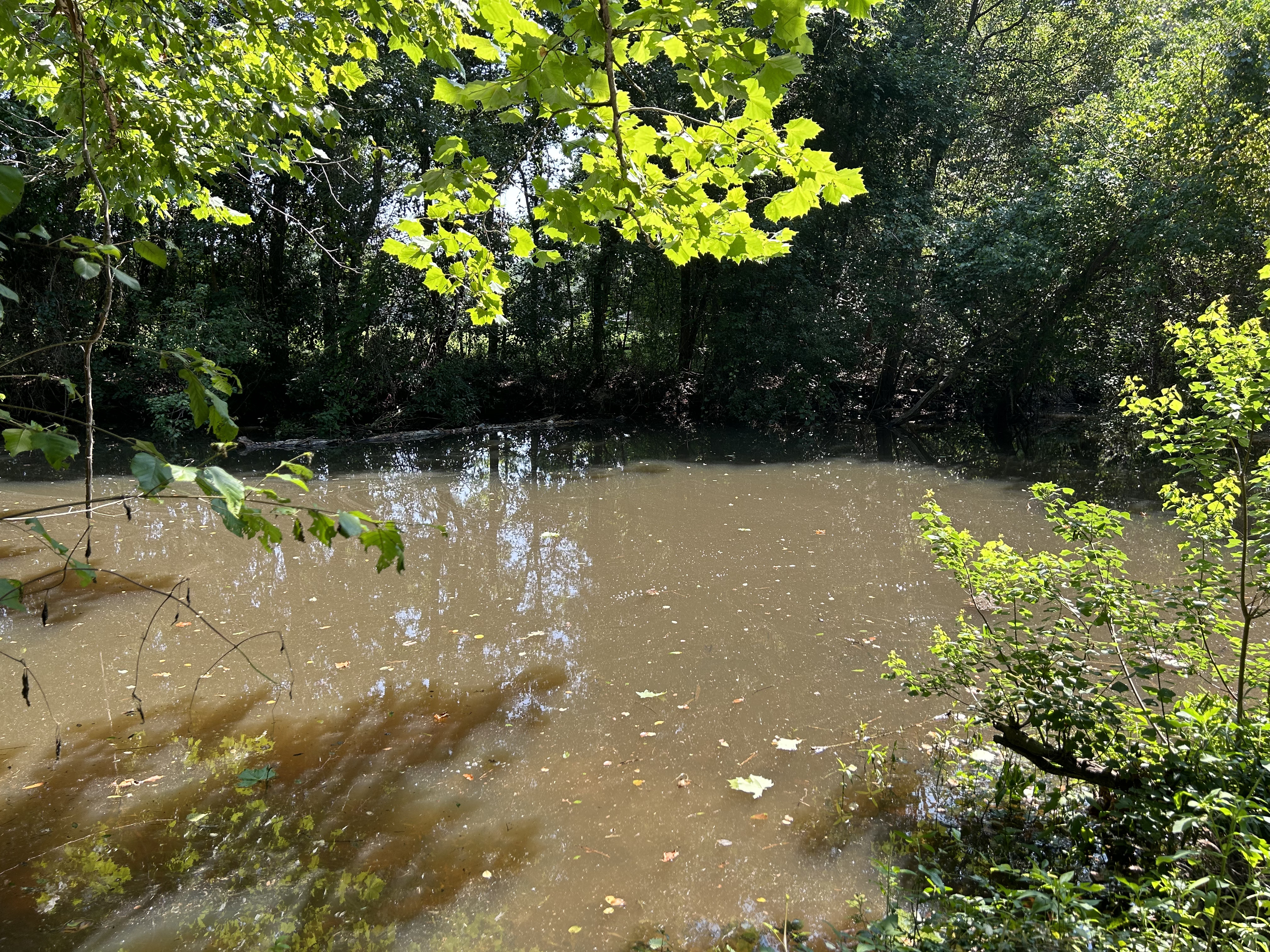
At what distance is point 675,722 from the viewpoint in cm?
389

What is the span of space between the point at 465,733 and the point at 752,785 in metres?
1.47

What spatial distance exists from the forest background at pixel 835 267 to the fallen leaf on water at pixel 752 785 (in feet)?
33.6

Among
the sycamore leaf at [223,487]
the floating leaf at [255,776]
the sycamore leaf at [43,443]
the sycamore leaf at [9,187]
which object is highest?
the sycamore leaf at [9,187]

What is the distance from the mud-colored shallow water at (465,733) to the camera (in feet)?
8.75

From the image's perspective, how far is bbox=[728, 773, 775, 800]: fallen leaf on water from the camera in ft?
10.7

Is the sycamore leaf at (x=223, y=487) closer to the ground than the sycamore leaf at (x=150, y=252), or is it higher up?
closer to the ground

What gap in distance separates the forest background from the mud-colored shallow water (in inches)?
303

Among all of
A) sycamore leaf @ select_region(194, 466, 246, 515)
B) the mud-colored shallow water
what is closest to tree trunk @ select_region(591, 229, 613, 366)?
the mud-colored shallow water

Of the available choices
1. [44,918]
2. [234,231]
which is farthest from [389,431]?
[44,918]

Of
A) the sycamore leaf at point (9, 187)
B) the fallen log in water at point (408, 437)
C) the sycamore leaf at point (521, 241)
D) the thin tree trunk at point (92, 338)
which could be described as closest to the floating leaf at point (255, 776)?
the thin tree trunk at point (92, 338)

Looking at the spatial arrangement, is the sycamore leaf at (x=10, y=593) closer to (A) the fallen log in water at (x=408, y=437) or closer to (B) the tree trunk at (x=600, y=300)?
(A) the fallen log in water at (x=408, y=437)

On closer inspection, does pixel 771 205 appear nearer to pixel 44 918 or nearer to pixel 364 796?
pixel 364 796

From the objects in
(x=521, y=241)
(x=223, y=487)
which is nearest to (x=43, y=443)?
(x=223, y=487)

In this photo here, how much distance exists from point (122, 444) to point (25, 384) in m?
2.29
